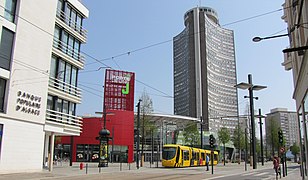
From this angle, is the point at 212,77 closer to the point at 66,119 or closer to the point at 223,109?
the point at 223,109

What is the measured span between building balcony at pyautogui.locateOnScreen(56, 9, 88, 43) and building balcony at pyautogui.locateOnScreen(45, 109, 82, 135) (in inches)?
375

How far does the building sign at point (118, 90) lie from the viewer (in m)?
62.7

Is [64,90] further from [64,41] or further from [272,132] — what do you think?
[272,132]

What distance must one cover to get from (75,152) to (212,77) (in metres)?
83.0

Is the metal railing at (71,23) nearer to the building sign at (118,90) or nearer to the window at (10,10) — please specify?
the window at (10,10)

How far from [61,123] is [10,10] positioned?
12.8 meters

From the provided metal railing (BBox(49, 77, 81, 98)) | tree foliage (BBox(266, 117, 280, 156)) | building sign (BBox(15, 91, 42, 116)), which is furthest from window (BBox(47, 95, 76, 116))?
tree foliage (BBox(266, 117, 280, 156))

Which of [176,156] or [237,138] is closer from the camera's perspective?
[176,156]

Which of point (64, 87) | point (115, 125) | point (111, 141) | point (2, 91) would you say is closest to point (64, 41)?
point (64, 87)

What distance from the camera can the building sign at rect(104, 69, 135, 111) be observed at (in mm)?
62719

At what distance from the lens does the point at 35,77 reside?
2878 centimetres

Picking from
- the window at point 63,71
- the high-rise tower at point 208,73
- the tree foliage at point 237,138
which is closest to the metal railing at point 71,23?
the window at point 63,71

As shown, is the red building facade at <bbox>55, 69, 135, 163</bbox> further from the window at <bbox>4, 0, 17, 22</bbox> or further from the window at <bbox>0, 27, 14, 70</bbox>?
the window at <bbox>0, 27, 14, 70</bbox>

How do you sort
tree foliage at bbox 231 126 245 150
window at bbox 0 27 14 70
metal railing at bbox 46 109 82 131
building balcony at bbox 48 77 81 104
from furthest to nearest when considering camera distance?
tree foliage at bbox 231 126 245 150 → building balcony at bbox 48 77 81 104 → metal railing at bbox 46 109 82 131 → window at bbox 0 27 14 70
